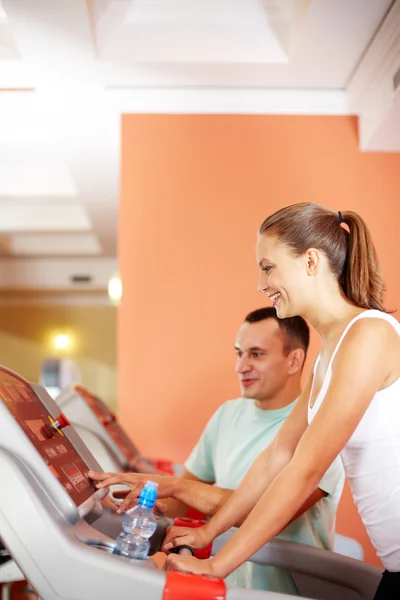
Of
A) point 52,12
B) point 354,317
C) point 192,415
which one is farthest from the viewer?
point 192,415

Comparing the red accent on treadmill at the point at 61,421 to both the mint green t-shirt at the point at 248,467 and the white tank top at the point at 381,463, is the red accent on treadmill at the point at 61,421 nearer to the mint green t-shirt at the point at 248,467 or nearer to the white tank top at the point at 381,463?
the white tank top at the point at 381,463

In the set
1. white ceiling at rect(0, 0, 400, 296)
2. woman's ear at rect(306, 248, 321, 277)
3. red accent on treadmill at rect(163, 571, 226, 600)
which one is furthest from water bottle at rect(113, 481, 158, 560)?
white ceiling at rect(0, 0, 400, 296)

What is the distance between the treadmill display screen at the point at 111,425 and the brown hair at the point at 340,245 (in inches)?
Answer: 58.8

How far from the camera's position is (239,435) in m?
1.98

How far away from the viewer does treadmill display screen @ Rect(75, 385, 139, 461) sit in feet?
8.76

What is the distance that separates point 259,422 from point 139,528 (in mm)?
819

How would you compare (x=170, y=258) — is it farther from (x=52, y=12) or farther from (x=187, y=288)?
(x=52, y=12)

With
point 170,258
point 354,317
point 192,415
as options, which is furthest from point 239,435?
point 170,258

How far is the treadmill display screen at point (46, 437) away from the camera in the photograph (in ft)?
3.82

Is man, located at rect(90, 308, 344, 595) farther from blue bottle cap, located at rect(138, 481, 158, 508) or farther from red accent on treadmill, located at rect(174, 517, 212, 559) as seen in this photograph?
blue bottle cap, located at rect(138, 481, 158, 508)

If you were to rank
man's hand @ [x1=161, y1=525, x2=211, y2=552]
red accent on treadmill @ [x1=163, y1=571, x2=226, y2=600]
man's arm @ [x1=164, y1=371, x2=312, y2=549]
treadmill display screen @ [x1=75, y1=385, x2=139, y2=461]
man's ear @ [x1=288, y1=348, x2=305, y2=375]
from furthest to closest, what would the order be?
treadmill display screen @ [x1=75, y1=385, x2=139, y2=461] → man's ear @ [x1=288, y1=348, x2=305, y2=375] → man's arm @ [x1=164, y1=371, x2=312, y2=549] → man's hand @ [x1=161, y1=525, x2=211, y2=552] → red accent on treadmill @ [x1=163, y1=571, x2=226, y2=600]

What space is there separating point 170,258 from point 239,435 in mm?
1403

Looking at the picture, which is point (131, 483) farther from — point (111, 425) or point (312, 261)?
point (111, 425)

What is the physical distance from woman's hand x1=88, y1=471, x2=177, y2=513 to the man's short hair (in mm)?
629
